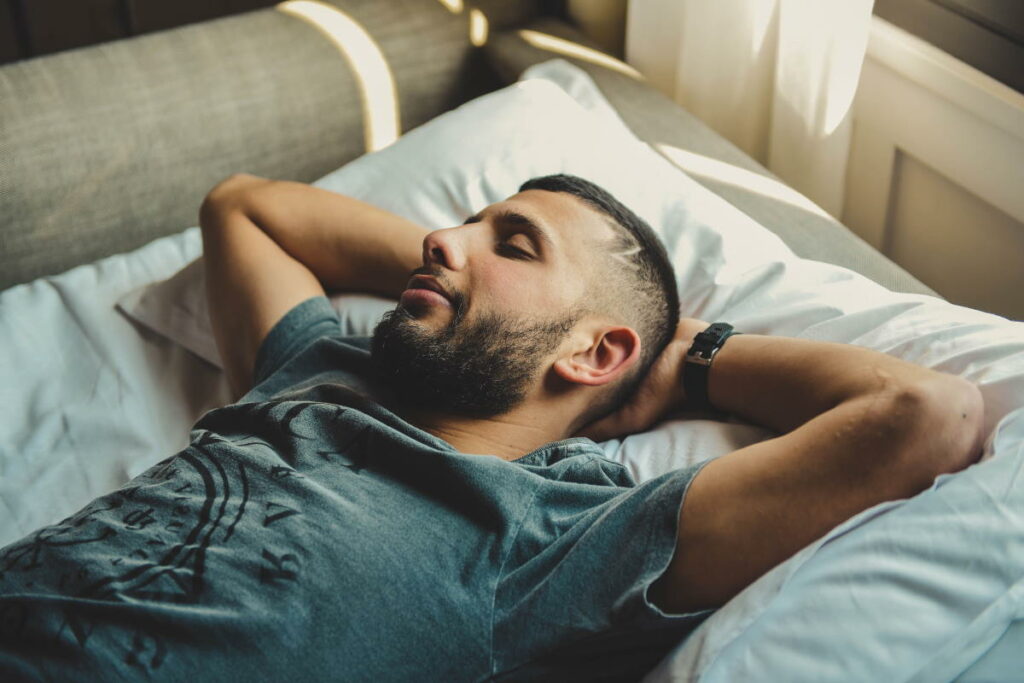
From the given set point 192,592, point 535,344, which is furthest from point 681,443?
point 192,592

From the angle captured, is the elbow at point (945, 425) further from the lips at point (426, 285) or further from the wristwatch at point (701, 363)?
the lips at point (426, 285)

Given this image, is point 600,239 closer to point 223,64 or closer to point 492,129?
point 492,129

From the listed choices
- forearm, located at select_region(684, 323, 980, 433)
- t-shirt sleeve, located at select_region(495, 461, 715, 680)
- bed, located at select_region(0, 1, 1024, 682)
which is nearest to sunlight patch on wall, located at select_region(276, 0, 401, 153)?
bed, located at select_region(0, 1, 1024, 682)

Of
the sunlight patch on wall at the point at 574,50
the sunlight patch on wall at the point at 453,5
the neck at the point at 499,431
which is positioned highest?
the sunlight patch on wall at the point at 453,5

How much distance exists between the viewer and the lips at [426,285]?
3.48 ft

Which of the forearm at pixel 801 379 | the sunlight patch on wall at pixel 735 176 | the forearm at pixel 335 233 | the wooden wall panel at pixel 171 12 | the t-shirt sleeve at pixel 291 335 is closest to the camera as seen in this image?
the forearm at pixel 801 379

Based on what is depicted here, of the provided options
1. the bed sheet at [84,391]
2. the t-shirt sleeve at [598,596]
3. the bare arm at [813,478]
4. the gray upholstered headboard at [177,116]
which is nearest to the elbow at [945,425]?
the bare arm at [813,478]

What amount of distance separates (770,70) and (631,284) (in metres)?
0.79

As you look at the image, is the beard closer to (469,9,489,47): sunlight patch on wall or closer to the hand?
the hand

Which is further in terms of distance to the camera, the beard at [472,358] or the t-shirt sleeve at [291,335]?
the t-shirt sleeve at [291,335]

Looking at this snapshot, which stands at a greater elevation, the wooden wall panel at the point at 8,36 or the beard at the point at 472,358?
the wooden wall panel at the point at 8,36

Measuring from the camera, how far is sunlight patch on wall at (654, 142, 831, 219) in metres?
1.46

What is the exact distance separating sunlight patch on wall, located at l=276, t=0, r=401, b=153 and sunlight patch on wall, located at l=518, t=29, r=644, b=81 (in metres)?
0.30

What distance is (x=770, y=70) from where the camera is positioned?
66.6 inches
